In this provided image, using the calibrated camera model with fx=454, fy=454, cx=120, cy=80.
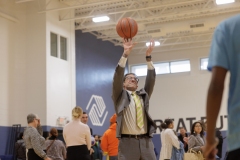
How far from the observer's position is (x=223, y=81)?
1922 mm

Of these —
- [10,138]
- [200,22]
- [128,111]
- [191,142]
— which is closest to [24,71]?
[10,138]

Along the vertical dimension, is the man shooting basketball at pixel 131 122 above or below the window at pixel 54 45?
below

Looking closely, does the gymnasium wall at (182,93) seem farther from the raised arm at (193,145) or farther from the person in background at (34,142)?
the person in background at (34,142)

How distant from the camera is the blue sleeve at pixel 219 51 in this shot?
1.95 metres

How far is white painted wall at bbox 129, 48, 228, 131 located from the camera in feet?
67.4

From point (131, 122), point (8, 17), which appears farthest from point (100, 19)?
point (131, 122)

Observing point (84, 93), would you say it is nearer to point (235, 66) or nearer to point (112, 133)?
point (112, 133)

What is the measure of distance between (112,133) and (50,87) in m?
8.41

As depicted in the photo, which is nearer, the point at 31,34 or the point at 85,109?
the point at 31,34

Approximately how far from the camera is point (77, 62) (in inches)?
693

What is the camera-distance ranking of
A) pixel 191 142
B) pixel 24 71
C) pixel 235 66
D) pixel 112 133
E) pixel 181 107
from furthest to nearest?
pixel 181 107 < pixel 24 71 < pixel 191 142 < pixel 112 133 < pixel 235 66

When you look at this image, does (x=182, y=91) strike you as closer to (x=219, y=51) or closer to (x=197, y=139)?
(x=197, y=139)

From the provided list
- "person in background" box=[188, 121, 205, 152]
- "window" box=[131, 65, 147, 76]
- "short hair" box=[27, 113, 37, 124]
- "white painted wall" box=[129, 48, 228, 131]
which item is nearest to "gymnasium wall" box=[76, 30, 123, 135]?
"window" box=[131, 65, 147, 76]

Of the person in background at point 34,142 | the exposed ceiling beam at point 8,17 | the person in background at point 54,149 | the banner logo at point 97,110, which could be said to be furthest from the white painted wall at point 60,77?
the person in background at point 34,142
